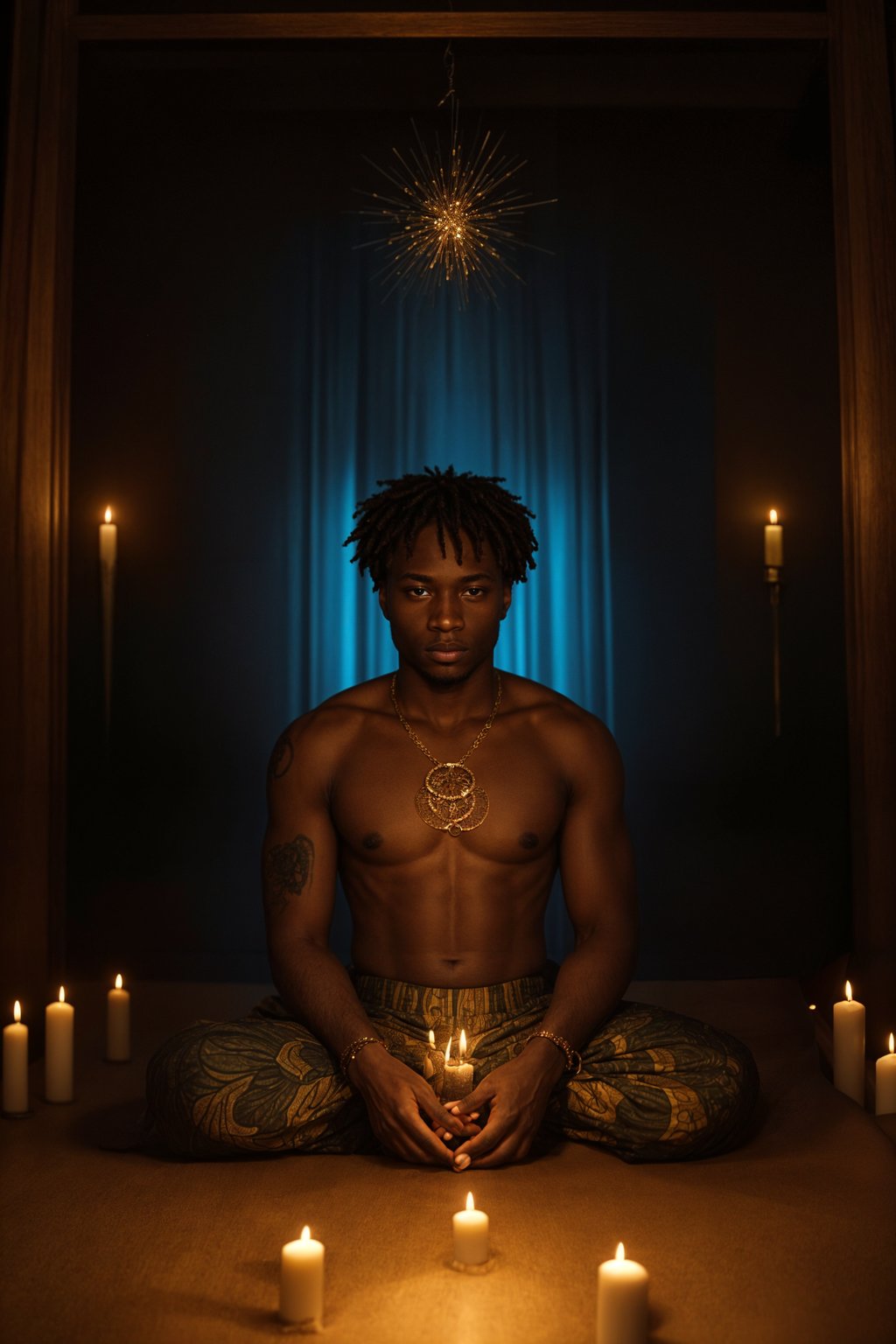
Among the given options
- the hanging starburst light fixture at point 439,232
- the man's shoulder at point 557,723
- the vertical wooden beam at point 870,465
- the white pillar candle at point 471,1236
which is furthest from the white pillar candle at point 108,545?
the white pillar candle at point 471,1236

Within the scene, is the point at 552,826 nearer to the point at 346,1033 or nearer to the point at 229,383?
the point at 346,1033

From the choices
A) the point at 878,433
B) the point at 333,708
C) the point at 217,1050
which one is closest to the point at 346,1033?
the point at 217,1050

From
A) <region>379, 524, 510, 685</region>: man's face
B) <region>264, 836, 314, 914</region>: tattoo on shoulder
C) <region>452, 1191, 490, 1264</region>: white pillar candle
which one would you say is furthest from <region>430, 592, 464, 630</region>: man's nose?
<region>452, 1191, 490, 1264</region>: white pillar candle

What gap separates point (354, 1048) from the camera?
2.57 meters

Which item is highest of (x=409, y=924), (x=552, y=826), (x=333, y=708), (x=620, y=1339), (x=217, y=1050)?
(x=333, y=708)

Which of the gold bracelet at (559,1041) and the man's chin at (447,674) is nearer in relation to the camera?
the gold bracelet at (559,1041)

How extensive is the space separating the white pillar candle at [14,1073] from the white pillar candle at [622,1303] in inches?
64.4

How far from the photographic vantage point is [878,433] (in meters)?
3.44

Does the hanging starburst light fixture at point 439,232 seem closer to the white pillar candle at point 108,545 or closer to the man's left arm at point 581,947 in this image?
the white pillar candle at point 108,545

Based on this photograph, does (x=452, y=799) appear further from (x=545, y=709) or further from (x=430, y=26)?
(x=430, y=26)

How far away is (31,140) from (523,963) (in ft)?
7.87

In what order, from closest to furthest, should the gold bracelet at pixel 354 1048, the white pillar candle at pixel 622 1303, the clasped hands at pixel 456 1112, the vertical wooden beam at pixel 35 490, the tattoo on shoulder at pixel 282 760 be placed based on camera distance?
Result: 1. the white pillar candle at pixel 622 1303
2. the clasped hands at pixel 456 1112
3. the gold bracelet at pixel 354 1048
4. the tattoo on shoulder at pixel 282 760
5. the vertical wooden beam at pixel 35 490

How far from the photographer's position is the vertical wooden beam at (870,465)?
3.37 m

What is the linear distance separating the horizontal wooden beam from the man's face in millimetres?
1545
